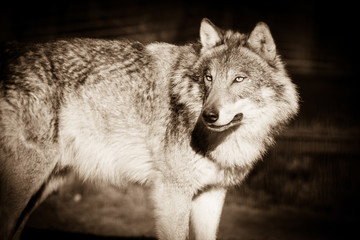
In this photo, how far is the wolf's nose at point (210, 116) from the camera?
3.01 metres

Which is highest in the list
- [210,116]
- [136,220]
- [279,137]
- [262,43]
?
[262,43]

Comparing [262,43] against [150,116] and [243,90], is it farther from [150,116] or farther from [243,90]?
[150,116]

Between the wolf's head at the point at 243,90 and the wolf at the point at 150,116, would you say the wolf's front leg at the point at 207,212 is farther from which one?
the wolf's head at the point at 243,90

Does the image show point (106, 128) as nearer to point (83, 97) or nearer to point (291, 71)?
point (83, 97)

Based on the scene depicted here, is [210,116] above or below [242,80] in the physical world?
below

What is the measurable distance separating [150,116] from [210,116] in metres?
0.74

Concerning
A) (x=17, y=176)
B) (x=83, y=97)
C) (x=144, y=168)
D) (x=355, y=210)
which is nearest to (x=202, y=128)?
(x=144, y=168)

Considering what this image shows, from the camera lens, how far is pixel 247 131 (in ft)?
11.5

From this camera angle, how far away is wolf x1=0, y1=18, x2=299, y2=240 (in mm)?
3381

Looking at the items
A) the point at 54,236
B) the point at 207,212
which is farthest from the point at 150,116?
the point at 54,236

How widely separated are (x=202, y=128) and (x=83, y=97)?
1085mm

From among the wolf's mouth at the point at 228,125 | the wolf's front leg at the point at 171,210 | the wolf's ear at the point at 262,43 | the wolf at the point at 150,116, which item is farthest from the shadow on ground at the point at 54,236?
the wolf's ear at the point at 262,43

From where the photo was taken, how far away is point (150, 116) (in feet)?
11.8

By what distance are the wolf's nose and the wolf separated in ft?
0.40
